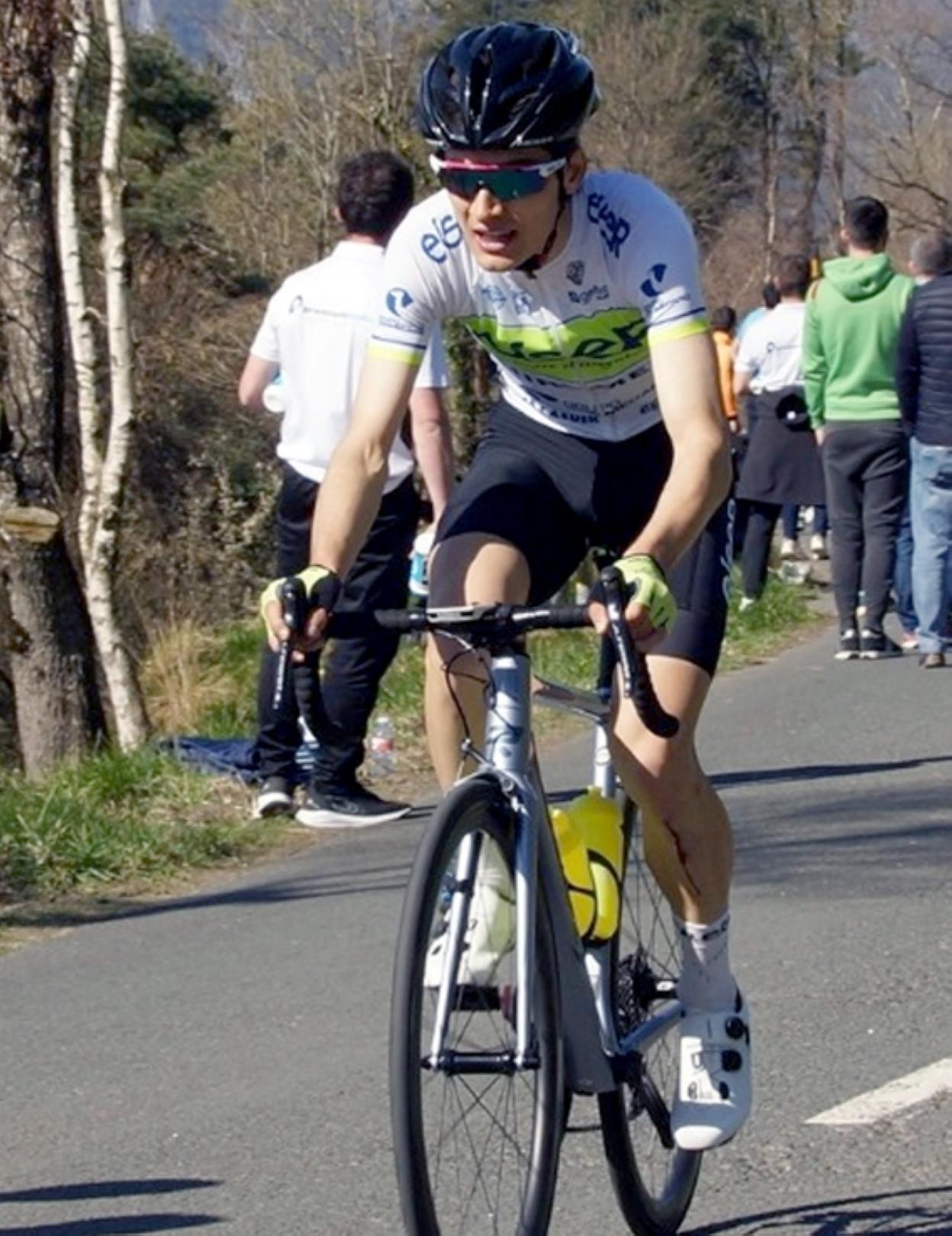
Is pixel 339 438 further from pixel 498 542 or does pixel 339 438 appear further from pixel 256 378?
pixel 498 542

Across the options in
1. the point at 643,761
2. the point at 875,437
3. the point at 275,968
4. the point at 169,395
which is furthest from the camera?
the point at 169,395

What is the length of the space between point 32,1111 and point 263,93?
29718 mm

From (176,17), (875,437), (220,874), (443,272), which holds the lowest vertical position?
(220,874)

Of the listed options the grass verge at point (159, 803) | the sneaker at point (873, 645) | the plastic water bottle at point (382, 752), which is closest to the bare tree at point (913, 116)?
the sneaker at point (873, 645)

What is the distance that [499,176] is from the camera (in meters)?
4.07

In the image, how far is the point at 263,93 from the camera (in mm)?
34094

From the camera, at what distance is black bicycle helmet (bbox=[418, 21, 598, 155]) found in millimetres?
4008

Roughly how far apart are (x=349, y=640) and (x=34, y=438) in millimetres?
2602

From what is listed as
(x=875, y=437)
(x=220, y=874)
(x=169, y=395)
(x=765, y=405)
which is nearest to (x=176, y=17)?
(x=169, y=395)

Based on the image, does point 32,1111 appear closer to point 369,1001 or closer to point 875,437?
point 369,1001

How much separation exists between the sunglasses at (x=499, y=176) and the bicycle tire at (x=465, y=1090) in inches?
38.8

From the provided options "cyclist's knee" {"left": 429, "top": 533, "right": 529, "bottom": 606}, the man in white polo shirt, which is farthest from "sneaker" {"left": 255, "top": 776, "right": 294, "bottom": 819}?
"cyclist's knee" {"left": 429, "top": 533, "right": 529, "bottom": 606}

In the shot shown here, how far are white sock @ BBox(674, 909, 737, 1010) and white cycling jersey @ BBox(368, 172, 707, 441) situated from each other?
0.88m

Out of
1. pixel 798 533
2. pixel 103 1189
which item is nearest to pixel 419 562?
pixel 103 1189
